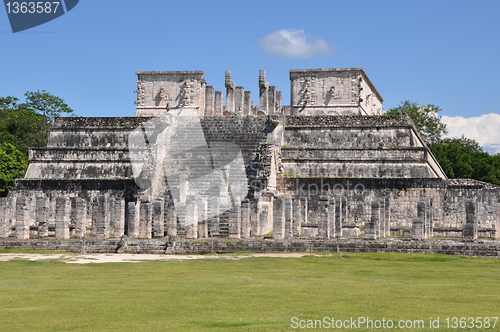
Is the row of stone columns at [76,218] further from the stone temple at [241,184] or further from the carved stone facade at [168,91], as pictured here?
the carved stone facade at [168,91]

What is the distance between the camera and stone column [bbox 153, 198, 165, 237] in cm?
3256

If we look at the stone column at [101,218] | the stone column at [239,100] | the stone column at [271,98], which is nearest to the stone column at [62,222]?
the stone column at [101,218]

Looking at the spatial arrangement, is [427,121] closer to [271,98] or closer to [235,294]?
[271,98]

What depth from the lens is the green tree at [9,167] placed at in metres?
49.0

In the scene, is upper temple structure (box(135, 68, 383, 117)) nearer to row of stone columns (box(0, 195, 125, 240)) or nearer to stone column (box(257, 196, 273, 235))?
stone column (box(257, 196, 273, 235))

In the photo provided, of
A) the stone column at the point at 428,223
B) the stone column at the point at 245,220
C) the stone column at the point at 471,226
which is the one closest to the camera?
the stone column at the point at 471,226

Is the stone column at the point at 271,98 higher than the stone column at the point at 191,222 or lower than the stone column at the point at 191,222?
higher

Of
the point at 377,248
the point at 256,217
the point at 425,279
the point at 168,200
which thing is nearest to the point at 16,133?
the point at 168,200

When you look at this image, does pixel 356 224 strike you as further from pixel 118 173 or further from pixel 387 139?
pixel 118 173

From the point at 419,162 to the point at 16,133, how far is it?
3681 centimetres

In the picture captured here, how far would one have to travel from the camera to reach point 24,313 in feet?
43.4
